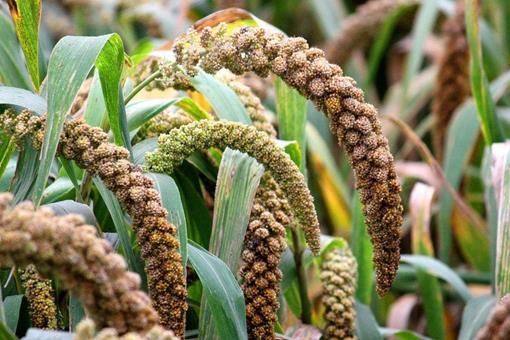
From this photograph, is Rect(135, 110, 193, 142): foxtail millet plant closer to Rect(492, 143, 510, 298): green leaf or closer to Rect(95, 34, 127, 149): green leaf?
Rect(95, 34, 127, 149): green leaf

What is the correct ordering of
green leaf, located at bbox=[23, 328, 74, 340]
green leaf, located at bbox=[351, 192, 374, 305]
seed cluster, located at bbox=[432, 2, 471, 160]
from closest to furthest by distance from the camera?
green leaf, located at bbox=[23, 328, 74, 340] < green leaf, located at bbox=[351, 192, 374, 305] < seed cluster, located at bbox=[432, 2, 471, 160]

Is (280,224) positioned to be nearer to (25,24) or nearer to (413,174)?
(25,24)

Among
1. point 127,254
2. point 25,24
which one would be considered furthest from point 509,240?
point 25,24

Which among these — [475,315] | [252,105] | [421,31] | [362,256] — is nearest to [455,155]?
[421,31]

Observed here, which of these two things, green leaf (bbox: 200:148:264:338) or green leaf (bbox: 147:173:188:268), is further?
green leaf (bbox: 200:148:264:338)

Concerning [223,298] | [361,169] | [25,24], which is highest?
[25,24]

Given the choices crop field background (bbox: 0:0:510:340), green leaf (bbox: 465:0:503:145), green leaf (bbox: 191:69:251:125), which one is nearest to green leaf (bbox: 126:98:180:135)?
crop field background (bbox: 0:0:510:340)

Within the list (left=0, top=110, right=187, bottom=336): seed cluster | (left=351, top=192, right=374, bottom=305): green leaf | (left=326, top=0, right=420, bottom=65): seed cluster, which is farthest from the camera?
(left=326, top=0, right=420, bottom=65): seed cluster
